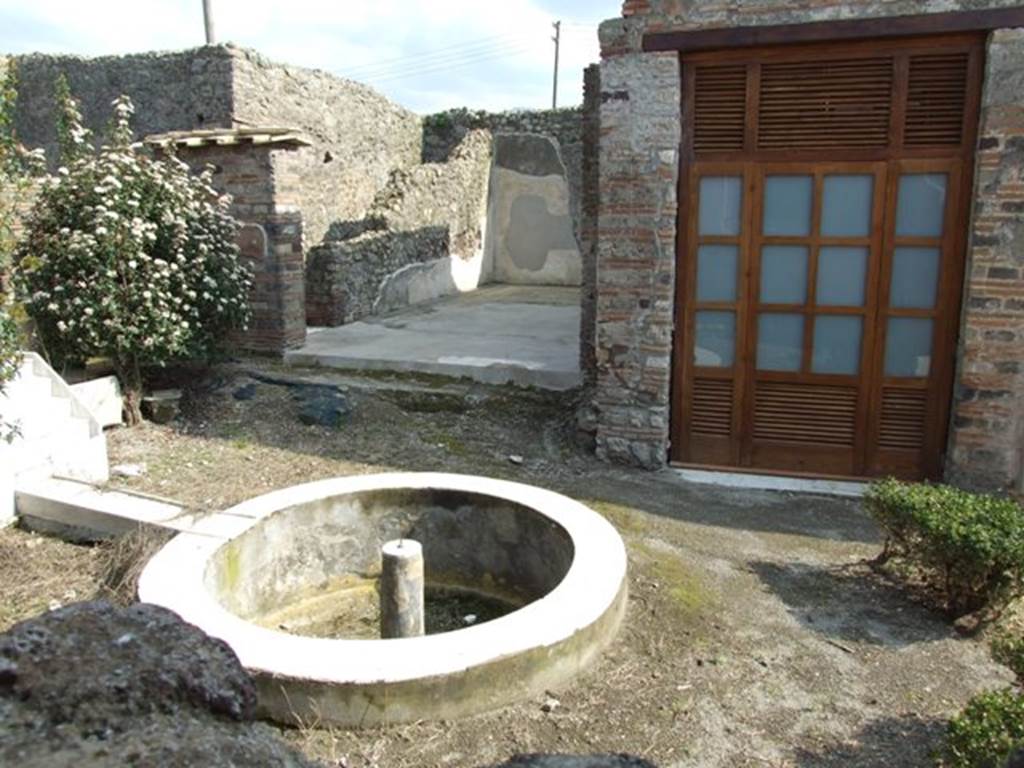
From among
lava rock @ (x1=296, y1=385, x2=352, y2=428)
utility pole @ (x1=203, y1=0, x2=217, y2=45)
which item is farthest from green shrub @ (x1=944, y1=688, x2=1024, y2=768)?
utility pole @ (x1=203, y1=0, x2=217, y2=45)

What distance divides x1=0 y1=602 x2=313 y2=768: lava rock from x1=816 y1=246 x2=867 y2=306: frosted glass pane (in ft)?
17.9

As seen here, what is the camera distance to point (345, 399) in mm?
7438

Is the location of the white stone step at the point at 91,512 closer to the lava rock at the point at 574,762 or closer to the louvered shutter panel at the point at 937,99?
the lava rock at the point at 574,762

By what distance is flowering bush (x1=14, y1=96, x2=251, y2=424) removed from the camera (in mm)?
6562

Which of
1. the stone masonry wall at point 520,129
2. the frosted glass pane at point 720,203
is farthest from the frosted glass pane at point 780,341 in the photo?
the stone masonry wall at point 520,129

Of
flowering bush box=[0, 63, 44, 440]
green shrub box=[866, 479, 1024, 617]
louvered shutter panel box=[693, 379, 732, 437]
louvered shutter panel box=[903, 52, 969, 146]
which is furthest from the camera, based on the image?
louvered shutter panel box=[693, 379, 732, 437]

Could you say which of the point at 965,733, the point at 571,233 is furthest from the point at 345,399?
the point at 571,233

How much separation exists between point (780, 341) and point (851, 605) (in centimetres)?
234

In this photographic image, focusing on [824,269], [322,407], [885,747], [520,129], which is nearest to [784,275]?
[824,269]

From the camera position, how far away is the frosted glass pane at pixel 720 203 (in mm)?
6090

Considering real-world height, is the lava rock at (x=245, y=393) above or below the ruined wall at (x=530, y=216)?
below

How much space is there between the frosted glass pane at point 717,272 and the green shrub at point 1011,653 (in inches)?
134

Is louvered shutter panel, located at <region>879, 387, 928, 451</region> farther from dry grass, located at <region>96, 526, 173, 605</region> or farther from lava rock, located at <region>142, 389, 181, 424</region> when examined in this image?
lava rock, located at <region>142, 389, 181, 424</region>

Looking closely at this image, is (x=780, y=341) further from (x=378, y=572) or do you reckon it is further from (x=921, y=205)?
(x=378, y=572)
